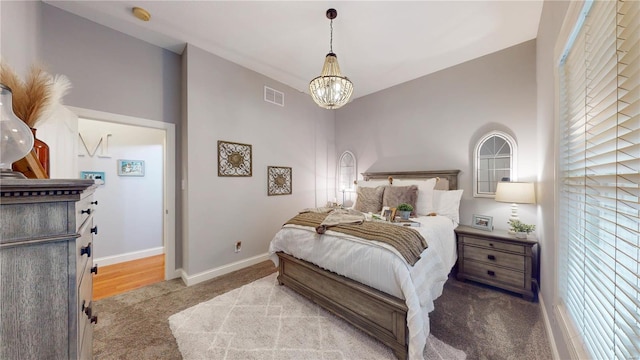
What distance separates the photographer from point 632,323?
714 mm

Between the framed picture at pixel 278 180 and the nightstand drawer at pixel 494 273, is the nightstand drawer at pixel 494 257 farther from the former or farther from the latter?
the framed picture at pixel 278 180

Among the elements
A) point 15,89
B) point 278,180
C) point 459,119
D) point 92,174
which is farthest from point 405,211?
point 92,174

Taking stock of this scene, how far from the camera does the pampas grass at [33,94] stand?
90 cm

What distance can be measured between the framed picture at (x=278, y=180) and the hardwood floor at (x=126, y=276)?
1897 mm

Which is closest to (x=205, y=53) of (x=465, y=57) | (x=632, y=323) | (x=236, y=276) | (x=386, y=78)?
(x=386, y=78)

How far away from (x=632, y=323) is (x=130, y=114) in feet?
12.9

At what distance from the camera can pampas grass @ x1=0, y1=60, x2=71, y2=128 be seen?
90 cm

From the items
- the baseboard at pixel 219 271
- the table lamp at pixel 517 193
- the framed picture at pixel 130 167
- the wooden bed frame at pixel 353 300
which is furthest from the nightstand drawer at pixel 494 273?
the framed picture at pixel 130 167

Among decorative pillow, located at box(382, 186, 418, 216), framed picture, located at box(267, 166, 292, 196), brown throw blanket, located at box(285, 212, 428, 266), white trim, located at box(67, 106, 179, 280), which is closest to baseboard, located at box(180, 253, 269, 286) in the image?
white trim, located at box(67, 106, 179, 280)

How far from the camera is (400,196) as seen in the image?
118 inches

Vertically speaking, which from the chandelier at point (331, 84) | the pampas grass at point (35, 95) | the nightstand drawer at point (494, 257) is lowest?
the nightstand drawer at point (494, 257)

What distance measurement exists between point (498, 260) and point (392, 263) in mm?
1675

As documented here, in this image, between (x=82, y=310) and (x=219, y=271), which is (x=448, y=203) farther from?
(x=82, y=310)

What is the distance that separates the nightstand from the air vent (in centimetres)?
326
